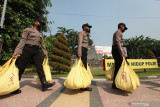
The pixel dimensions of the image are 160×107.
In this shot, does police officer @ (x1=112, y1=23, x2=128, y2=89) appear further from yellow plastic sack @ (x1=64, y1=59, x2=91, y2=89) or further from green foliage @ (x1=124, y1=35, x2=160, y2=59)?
green foliage @ (x1=124, y1=35, x2=160, y2=59)

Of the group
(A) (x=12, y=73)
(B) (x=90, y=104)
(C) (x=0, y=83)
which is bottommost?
(B) (x=90, y=104)

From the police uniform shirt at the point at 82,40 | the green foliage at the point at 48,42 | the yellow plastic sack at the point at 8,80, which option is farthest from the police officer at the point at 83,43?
the green foliage at the point at 48,42

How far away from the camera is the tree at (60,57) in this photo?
12070mm

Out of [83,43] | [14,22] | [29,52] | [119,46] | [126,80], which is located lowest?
[126,80]

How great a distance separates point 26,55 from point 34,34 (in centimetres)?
62

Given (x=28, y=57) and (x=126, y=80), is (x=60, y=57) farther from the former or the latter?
(x=126, y=80)

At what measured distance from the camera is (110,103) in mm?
2088

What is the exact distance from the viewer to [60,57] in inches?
485

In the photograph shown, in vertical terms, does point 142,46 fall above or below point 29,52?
above

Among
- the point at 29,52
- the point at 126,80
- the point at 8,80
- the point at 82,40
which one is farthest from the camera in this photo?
the point at 82,40

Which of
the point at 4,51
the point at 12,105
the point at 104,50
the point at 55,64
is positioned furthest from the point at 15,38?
the point at 104,50

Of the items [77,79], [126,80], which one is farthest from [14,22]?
[126,80]

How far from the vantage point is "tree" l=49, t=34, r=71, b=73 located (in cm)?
1207

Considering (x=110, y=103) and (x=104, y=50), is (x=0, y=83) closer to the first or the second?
(x=110, y=103)
